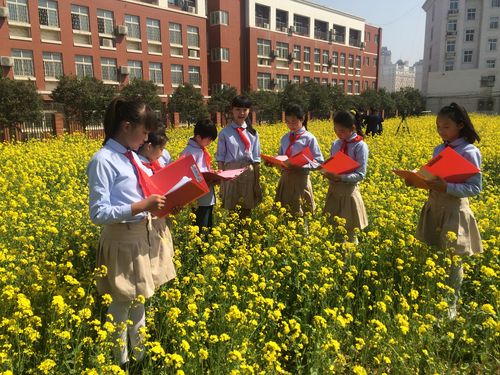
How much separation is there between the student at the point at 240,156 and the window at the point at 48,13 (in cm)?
2465

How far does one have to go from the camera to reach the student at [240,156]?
449 cm

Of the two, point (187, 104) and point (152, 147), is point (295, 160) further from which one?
point (187, 104)

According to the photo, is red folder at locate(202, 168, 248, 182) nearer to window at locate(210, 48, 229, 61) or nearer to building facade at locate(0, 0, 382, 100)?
building facade at locate(0, 0, 382, 100)

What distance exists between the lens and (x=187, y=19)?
32.8 metres

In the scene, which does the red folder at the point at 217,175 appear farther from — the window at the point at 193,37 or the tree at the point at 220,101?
the window at the point at 193,37

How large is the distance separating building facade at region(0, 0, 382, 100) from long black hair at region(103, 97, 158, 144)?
23.8 m

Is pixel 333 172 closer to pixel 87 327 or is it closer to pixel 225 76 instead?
pixel 87 327

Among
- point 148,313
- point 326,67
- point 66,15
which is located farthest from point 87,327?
point 326,67

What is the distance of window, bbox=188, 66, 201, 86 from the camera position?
33625mm

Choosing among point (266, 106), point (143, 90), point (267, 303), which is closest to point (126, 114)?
point (267, 303)

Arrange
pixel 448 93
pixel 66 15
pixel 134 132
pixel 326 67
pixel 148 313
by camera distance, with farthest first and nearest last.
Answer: pixel 448 93 → pixel 326 67 → pixel 66 15 → pixel 148 313 → pixel 134 132

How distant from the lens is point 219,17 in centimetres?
3550

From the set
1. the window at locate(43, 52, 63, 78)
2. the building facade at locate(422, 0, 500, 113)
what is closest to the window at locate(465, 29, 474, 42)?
the building facade at locate(422, 0, 500, 113)

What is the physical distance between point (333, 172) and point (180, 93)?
22714 millimetres
